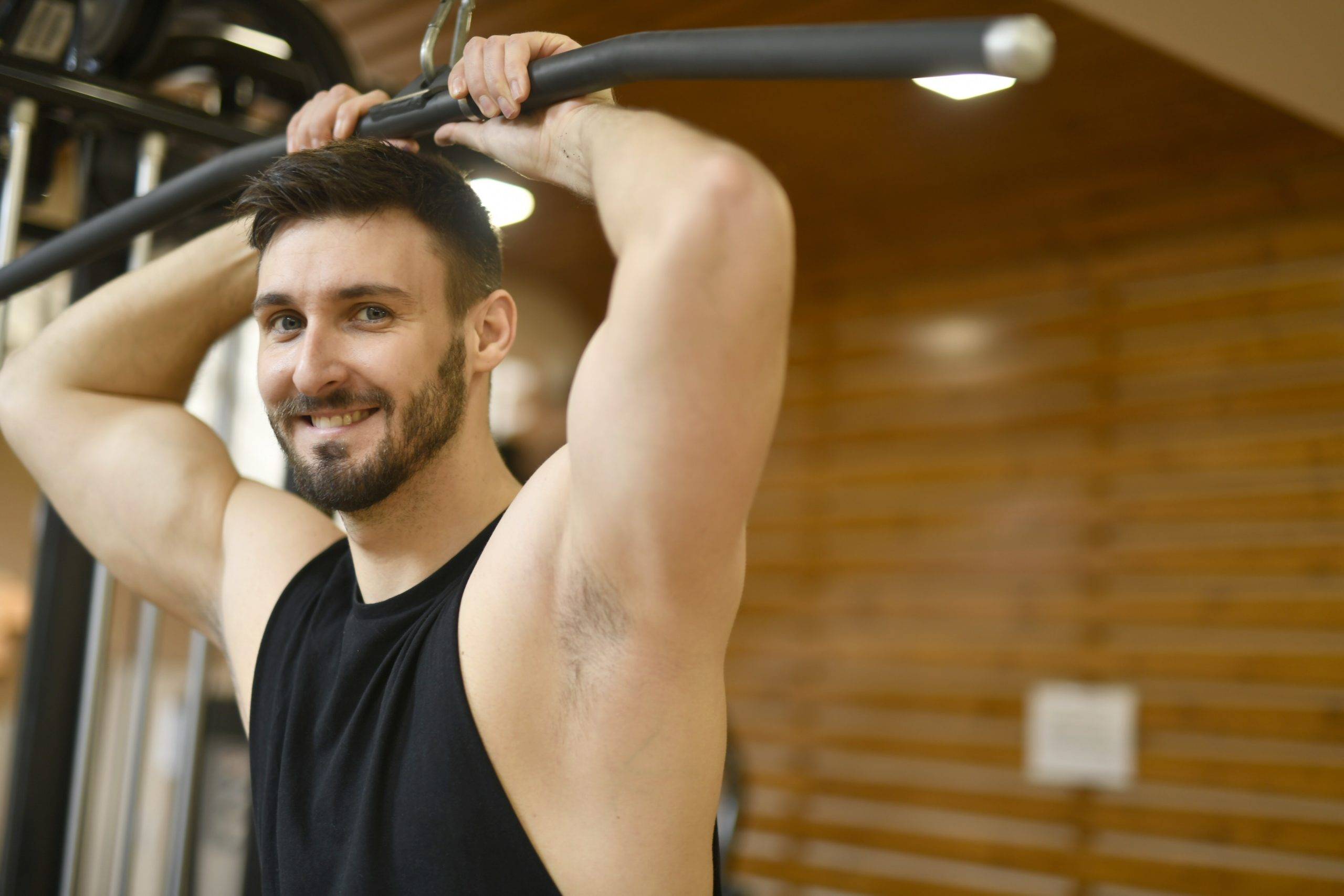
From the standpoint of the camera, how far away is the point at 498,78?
95 centimetres

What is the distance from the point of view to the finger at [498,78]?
94cm

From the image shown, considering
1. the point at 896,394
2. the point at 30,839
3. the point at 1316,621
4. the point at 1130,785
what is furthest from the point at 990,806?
the point at 30,839

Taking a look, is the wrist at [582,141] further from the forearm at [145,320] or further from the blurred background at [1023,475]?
the blurred background at [1023,475]

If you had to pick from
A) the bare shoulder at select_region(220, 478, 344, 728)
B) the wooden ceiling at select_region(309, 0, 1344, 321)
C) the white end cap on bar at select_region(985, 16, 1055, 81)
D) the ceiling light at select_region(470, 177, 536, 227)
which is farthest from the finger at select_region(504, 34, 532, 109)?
the wooden ceiling at select_region(309, 0, 1344, 321)

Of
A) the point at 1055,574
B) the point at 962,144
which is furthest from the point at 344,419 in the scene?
the point at 1055,574

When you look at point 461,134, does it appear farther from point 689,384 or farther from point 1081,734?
point 1081,734

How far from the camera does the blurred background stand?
3.27 meters

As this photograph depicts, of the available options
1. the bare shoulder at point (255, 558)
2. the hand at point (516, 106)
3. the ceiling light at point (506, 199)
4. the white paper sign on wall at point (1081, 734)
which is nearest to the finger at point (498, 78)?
the hand at point (516, 106)

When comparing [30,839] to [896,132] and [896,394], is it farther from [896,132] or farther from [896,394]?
[896,394]

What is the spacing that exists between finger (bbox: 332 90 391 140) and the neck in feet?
1.06

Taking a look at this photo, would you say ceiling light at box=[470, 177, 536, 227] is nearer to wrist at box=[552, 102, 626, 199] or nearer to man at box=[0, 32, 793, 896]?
man at box=[0, 32, 793, 896]

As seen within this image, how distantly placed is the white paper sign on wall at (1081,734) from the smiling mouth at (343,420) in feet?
11.0

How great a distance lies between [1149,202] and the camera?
13.3 ft

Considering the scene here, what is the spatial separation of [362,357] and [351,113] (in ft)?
0.82
